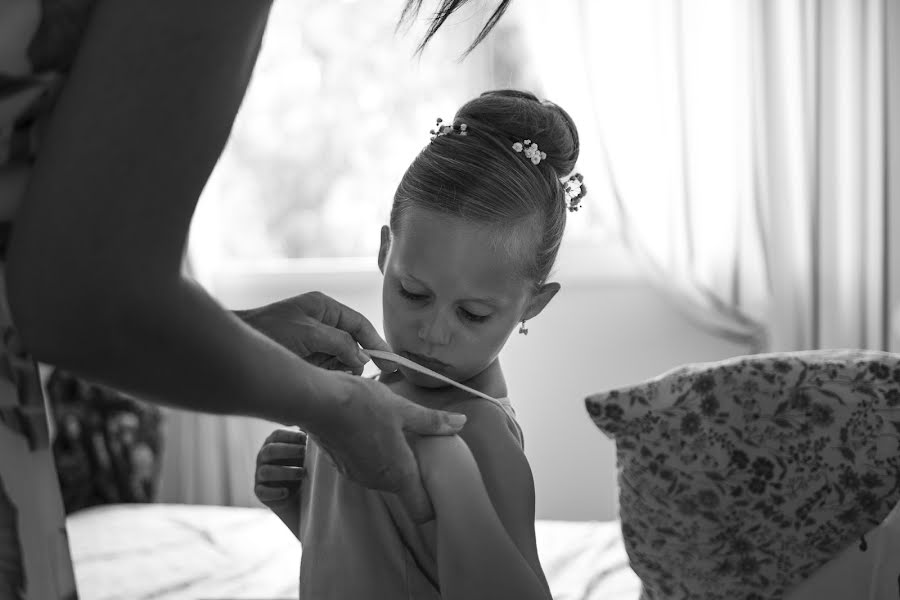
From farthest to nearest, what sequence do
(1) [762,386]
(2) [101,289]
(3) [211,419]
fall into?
(3) [211,419] → (1) [762,386] → (2) [101,289]

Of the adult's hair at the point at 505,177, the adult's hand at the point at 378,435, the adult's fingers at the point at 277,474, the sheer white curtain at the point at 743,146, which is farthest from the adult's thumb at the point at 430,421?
the sheer white curtain at the point at 743,146

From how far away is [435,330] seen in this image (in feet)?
3.87

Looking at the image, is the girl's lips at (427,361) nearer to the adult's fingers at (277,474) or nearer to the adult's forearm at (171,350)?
the adult's fingers at (277,474)

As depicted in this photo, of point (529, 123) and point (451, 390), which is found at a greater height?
point (529, 123)

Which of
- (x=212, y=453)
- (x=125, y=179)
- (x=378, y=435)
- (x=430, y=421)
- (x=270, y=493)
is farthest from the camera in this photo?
(x=212, y=453)

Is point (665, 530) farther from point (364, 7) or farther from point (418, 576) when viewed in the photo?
point (364, 7)

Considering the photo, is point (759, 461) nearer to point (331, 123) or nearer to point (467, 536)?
point (467, 536)

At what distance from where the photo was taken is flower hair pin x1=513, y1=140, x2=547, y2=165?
1311 mm

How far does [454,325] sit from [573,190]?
343 millimetres

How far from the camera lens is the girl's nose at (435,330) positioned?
3.87ft

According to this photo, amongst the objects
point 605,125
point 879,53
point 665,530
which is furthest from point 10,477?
point 879,53

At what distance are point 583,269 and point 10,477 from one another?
8.99 ft

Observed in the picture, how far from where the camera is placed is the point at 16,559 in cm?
70

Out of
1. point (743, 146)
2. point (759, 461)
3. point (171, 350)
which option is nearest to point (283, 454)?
point (759, 461)
